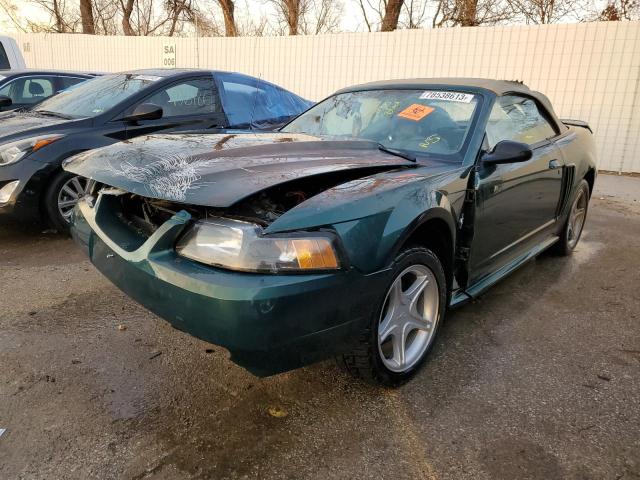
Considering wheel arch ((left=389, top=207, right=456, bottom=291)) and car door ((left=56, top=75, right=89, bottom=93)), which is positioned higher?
car door ((left=56, top=75, right=89, bottom=93))

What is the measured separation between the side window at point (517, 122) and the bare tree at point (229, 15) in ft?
68.7

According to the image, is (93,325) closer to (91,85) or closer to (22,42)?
(91,85)

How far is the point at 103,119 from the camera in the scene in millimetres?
4348

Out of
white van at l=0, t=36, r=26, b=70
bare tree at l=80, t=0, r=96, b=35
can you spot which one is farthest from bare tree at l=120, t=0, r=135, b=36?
white van at l=0, t=36, r=26, b=70

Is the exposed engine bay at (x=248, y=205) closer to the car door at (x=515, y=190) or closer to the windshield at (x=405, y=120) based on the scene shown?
the windshield at (x=405, y=120)

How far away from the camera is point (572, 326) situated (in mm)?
3109

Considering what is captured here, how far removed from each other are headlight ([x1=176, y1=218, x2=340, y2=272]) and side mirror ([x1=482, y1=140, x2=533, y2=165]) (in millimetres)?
1346

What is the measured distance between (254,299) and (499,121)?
2221mm

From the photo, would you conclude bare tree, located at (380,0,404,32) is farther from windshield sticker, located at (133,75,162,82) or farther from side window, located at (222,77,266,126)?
windshield sticker, located at (133,75,162,82)

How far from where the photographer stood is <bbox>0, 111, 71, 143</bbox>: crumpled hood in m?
4.03

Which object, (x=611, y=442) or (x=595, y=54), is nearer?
(x=611, y=442)

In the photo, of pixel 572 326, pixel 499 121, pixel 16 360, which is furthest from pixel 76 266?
pixel 572 326

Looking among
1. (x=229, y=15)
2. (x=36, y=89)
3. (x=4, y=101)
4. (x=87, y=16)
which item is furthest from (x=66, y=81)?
(x=87, y=16)

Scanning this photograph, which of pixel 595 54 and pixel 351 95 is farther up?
pixel 595 54
